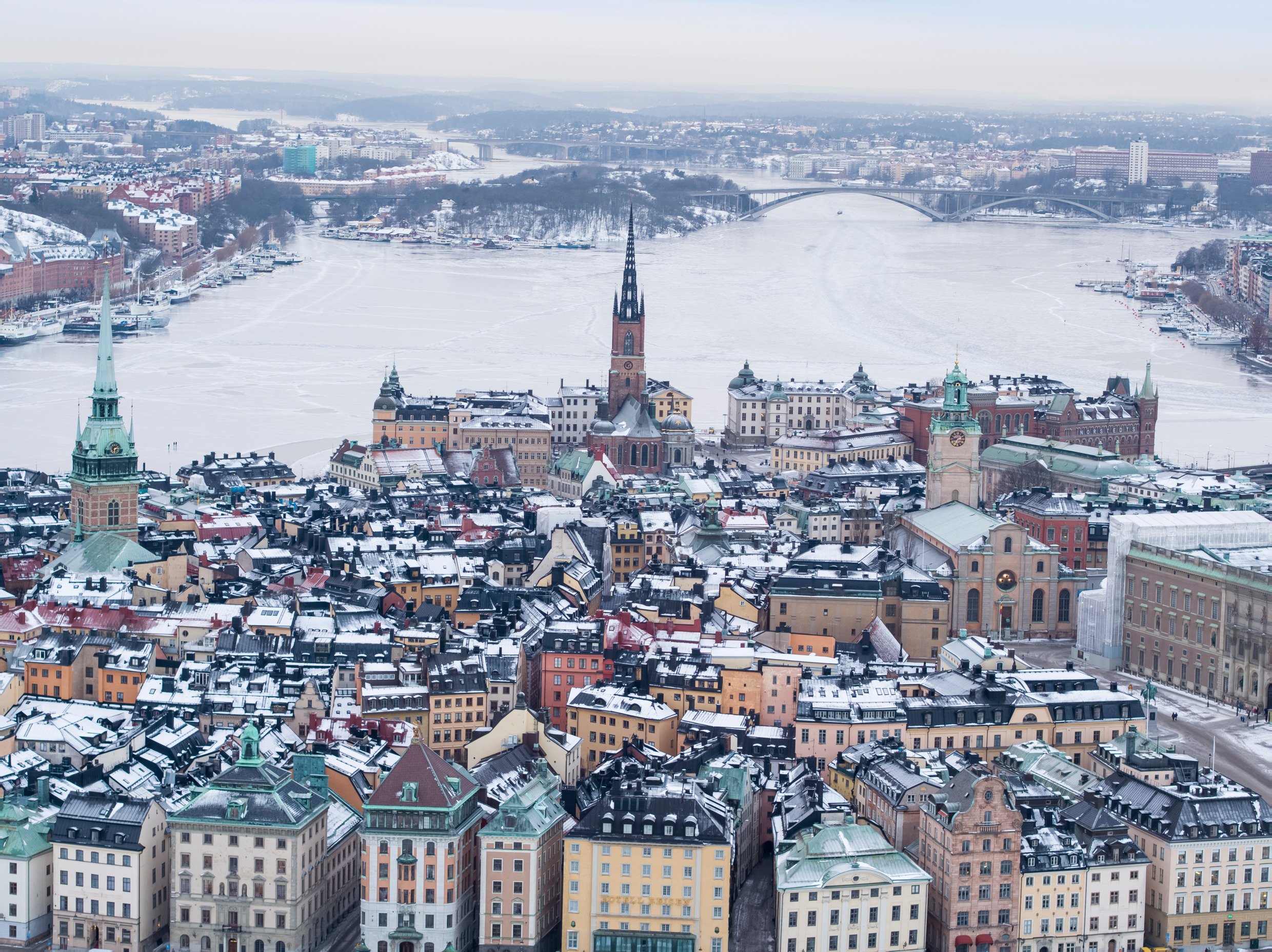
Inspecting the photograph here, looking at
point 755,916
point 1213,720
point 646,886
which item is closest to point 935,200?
point 1213,720

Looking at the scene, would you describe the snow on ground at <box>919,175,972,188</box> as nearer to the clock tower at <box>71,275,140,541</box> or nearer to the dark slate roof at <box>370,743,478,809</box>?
the clock tower at <box>71,275,140,541</box>

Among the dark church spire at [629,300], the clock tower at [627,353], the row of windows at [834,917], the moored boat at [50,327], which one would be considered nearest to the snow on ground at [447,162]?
the moored boat at [50,327]

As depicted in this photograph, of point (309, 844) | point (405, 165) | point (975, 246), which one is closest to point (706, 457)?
point (309, 844)

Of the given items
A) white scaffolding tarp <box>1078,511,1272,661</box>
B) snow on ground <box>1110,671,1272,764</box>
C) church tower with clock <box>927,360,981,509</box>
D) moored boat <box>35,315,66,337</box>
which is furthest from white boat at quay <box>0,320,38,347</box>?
snow on ground <box>1110,671,1272,764</box>

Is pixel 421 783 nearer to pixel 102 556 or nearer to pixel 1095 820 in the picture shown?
pixel 1095 820

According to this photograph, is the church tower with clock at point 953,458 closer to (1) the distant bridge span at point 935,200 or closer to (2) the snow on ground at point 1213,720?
(2) the snow on ground at point 1213,720

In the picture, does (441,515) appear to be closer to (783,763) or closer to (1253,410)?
(783,763)
